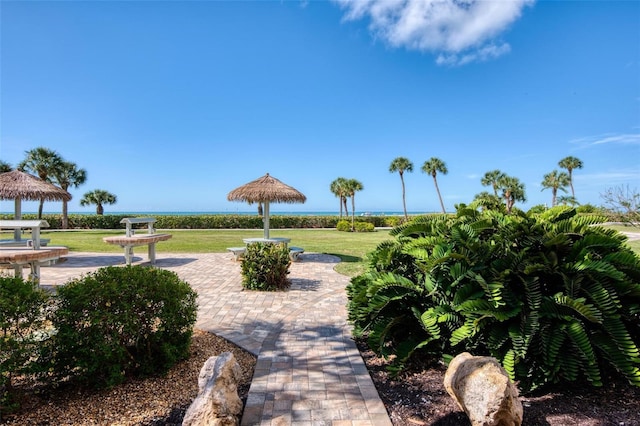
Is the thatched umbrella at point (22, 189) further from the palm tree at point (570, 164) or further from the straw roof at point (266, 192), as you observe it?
the palm tree at point (570, 164)

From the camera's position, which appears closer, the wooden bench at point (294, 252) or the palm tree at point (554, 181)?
the wooden bench at point (294, 252)

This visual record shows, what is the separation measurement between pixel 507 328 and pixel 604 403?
2.87ft

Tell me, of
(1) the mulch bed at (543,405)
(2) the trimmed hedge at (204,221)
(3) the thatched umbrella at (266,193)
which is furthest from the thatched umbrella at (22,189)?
(2) the trimmed hedge at (204,221)

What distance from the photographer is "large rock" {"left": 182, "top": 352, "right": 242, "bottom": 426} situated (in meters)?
2.36

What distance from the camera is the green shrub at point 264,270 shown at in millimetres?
7543

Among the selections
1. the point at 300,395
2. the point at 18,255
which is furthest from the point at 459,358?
the point at 18,255

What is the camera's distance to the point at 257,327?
5.05m

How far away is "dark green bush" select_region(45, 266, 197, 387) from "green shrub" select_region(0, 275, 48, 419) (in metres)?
0.20

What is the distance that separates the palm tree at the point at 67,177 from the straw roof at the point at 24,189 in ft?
60.6

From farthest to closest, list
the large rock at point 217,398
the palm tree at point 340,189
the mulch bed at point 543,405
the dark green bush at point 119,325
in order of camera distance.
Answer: the palm tree at point 340,189, the dark green bush at point 119,325, the mulch bed at point 543,405, the large rock at point 217,398

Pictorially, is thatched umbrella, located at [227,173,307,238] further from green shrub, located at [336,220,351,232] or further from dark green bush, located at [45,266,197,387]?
green shrub, located at [336,220,351,232]

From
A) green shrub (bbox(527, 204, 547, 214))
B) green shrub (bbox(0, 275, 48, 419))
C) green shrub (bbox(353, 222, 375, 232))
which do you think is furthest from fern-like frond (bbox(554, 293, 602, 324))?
green shrub (bbox(353, 222, 375, 232))

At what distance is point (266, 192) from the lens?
12.5m

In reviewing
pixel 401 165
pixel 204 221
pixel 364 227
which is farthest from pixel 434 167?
pixel 204 221
